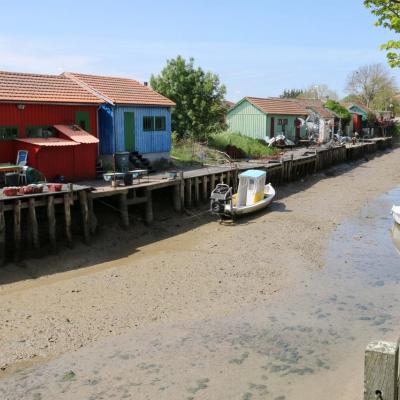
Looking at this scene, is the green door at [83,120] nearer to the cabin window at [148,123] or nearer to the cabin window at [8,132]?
the cabin window at [8,132]

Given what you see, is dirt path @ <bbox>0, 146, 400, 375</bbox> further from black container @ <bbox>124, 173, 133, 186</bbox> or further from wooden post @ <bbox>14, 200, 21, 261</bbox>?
black container @ <bbox>124, 173, 133, 186</bbox>

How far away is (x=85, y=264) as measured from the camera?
16734mm

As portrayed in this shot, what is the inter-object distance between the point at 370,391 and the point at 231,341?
24.6ft

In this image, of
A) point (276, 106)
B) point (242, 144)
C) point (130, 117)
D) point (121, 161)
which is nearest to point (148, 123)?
point (130, 117)

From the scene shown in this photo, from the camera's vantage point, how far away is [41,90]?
22.0 metres

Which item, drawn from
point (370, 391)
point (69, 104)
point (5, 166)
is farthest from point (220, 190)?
point (370, 391)

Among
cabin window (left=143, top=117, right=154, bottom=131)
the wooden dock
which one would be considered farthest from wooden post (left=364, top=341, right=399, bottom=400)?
cabin window (left=143, top=117, right=154, bottom=131)

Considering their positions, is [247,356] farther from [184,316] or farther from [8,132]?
[8,132]

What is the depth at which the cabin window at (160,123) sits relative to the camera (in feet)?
90.2

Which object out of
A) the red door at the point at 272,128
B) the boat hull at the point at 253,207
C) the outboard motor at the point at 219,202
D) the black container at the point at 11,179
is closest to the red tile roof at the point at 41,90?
the black container at the point at 11,179

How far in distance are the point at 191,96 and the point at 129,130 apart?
41.9ft

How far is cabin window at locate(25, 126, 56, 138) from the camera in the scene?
21.1 meters

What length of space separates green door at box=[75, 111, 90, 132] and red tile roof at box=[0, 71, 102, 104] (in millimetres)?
577

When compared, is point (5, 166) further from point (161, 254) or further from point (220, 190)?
point (220, 190)
